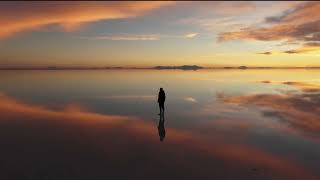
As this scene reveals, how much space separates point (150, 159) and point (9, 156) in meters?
4.74

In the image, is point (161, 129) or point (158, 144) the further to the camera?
point (161, 129)

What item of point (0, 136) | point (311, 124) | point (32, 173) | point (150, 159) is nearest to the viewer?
point (32, 173)

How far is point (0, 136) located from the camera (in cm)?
1548

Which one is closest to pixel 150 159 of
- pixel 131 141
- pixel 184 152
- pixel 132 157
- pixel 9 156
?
pixel 132 157

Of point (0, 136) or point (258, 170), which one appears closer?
point (258, 170)

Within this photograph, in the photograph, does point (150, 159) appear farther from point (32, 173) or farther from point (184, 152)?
point (32, 173)

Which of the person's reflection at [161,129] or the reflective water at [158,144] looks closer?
A: the reflective water at [158,144]

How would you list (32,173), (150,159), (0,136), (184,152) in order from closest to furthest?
(32,173), (150,159), (184,152), (0,136)

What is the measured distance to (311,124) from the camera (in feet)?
62.6

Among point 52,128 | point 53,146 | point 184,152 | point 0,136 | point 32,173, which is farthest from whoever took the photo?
point 52,128

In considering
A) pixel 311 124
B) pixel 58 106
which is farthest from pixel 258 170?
pixel 58 106

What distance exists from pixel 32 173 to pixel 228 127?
10.7m

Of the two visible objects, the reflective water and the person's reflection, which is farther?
the person's reflection

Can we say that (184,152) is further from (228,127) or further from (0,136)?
(0,136)
